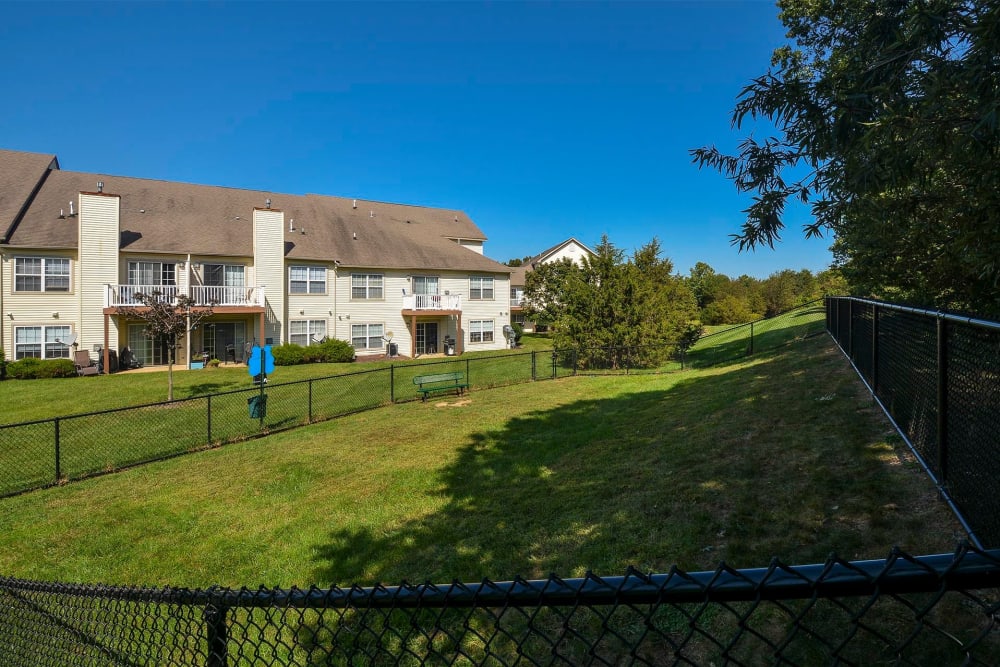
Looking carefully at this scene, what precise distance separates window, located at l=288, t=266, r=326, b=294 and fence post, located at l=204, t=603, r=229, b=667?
26.1 metres

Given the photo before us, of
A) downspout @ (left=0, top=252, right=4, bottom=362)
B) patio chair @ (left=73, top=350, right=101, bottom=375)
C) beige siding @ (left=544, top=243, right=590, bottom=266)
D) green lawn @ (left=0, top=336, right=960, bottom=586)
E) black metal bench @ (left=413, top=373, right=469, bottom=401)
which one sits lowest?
green lawn @ (left=0, top=336, right=960, bottom=586)

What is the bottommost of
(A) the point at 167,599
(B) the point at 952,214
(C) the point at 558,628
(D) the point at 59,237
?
(C) the point at 558,628

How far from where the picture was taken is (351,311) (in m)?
27.6

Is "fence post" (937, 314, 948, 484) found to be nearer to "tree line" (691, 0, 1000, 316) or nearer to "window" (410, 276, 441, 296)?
"tree line" (691, 0, 1000, 316)

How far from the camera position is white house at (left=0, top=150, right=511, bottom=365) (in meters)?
21.4

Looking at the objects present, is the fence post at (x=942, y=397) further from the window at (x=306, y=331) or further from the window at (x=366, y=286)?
the window at (x=366, y=286)

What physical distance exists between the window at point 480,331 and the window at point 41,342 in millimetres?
19454

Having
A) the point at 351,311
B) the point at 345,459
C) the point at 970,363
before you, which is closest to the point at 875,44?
the point at 970,363

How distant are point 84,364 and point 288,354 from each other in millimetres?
7752

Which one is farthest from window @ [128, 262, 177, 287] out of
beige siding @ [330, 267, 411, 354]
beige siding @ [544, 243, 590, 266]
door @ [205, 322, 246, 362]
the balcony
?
beige siding @ [544, 243, 590, 266]

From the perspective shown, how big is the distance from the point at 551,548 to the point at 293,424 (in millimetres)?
9170

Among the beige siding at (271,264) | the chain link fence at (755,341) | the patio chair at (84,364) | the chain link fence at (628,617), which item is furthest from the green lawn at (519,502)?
the beige siding at (271,264)

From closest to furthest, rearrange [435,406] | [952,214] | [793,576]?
[793,576], [952,214], [435,406]

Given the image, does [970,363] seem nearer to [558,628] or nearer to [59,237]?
[558,628]
